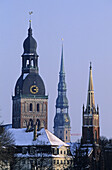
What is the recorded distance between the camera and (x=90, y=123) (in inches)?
7283

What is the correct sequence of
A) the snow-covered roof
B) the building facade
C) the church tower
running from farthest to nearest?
the church tower < the snow-covered roof < the building facade

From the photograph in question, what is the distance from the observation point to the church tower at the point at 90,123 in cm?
18375

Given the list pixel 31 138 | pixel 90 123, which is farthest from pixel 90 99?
pixel 31 138

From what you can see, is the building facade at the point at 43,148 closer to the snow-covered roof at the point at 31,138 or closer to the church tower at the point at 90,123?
the snow-covered roof at the point at 31,138

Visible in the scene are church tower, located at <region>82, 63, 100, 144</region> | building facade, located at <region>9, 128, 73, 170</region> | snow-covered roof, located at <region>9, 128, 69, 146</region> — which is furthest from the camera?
church tower, located at <region>82, 63, 100, 144</region>

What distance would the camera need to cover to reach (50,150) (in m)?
173

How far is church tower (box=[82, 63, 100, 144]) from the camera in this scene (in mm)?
183750

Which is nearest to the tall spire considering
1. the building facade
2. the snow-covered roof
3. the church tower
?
the church tower

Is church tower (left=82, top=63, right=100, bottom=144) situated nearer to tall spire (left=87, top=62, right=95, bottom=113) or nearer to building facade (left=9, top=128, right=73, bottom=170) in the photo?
tall spire (left=87, top=62, right=95, bottom=113)

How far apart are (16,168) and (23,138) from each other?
34594mm

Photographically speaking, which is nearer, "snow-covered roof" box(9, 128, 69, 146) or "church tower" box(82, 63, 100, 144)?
"snow-covered roof" box(9, 128, 69, 146)

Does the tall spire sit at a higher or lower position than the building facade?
higher

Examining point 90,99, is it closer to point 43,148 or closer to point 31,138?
point 31,138

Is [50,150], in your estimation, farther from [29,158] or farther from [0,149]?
[0,149]
